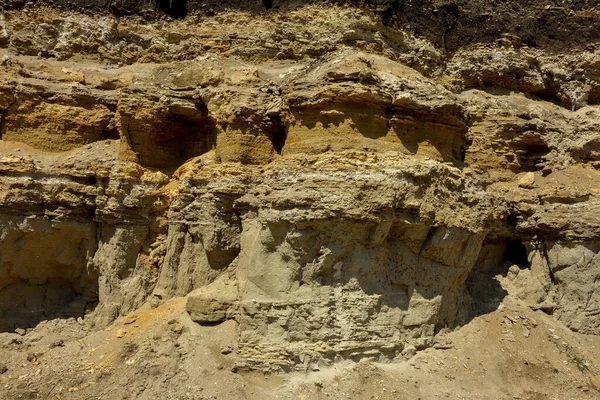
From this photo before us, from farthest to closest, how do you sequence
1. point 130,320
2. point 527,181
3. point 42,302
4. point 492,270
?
1. point 527,181
2. point 492,270
3. point 42,302
4. point 130,320

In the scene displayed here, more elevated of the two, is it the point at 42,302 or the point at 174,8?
the point at 174,8

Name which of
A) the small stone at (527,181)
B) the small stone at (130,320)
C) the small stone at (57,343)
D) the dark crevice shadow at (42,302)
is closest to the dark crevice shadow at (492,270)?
the small stone at (527,181)

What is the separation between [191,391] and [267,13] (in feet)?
29.0

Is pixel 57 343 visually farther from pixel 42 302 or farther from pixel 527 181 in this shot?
pixel 527 181

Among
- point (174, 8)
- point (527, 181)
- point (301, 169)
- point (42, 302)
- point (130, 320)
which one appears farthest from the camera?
point (174, 8)

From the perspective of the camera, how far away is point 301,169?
8.42 meters

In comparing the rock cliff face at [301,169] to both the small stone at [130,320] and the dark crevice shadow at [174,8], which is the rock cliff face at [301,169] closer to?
the dark crevice shadow at [174,8]

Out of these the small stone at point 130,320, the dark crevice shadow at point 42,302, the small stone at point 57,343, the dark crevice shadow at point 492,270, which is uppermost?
the dark crevice shadow at point 492,270

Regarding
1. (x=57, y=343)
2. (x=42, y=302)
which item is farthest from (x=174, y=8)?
(x=57, y=343)

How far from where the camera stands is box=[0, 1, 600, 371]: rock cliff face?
325 inches

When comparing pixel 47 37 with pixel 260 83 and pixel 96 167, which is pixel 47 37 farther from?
pixel 260 83

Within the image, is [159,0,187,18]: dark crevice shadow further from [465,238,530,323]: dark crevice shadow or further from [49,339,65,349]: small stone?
[465,238,530,323]: dark crevice shadow

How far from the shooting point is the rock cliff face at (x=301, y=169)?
8266mm

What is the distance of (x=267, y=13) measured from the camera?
39.0 ft
